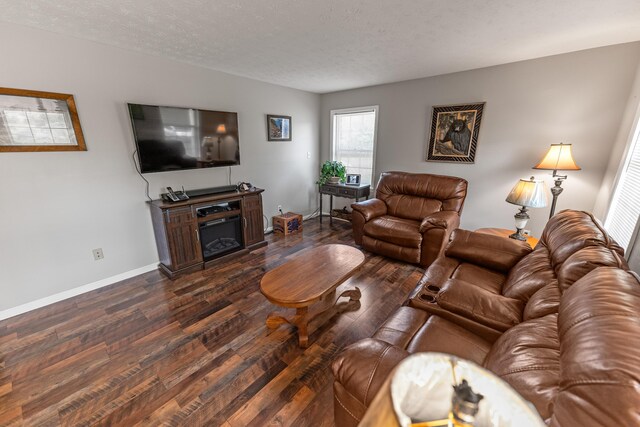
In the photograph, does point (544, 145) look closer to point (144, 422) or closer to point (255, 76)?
point (255, 76)

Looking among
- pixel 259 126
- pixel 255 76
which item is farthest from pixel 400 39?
pixel 259 126

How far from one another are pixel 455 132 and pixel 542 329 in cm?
308

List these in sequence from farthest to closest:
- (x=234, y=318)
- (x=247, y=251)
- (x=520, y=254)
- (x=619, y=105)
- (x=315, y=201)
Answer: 1. (x=315, y=201)
2. (x=247, y=251)
3. (x=619, y=105)
4. (x=234, y=318)
5. (x=520, y=254)

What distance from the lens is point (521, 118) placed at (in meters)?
3.01

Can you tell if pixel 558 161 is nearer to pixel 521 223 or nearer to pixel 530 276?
pixel 521 223

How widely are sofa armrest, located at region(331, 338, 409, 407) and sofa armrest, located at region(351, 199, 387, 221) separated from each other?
7.82ft

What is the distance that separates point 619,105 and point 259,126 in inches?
164

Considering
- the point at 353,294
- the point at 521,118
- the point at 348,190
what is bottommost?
the point at 353,294

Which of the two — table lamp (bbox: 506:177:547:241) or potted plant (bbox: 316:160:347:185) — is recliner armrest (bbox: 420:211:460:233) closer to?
table lamp (bbox: 506:177:547:241)

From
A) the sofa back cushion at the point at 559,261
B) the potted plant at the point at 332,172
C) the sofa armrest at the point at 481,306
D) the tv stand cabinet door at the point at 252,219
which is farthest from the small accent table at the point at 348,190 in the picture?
the sofa armrest at the point at 481,306

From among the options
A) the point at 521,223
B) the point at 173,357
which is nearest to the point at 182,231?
the point at 173,357

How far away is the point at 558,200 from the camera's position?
2.97 metres

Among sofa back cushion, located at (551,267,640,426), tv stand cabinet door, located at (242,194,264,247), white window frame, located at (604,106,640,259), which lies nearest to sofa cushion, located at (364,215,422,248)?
tv stand cabinet door, located at (242,194,264,247)

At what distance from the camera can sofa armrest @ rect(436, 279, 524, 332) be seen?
1.31m
